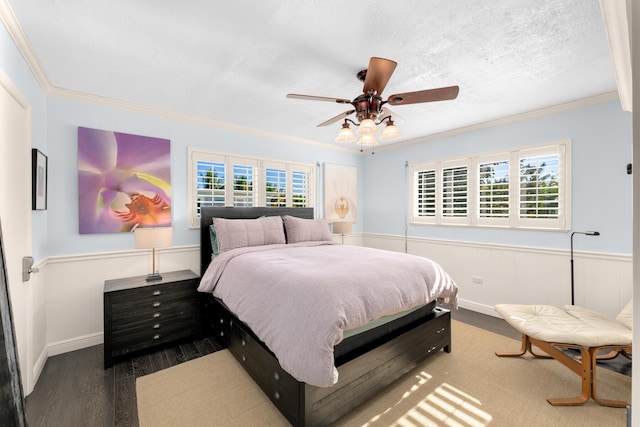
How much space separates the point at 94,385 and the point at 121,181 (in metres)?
1.94

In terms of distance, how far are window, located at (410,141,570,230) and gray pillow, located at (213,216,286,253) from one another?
8.03 ft

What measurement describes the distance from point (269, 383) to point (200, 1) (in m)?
2.51

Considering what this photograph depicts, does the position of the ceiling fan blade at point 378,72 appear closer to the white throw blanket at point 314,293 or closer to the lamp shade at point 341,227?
the white throw blanket at point 314,293

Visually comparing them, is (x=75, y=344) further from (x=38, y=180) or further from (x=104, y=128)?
(x=104, y=128)

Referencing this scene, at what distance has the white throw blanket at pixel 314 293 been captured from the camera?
5.50 feet

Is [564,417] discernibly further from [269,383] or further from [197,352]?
[197,352]

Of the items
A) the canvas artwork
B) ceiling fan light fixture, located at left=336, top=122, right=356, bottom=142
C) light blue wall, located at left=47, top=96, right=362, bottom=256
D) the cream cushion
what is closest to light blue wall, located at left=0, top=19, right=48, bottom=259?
light blue wall, located at left=47, top=96, right=362, bottom=256

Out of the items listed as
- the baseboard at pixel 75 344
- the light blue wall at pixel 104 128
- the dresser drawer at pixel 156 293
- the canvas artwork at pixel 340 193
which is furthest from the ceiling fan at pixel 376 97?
the baseboard at pixel 75 344

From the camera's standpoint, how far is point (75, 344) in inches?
110

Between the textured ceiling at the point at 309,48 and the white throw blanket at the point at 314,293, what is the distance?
1.66 metres

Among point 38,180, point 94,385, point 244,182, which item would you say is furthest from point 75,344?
point 244,182

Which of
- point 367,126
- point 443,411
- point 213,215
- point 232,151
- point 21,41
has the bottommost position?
point 443,411

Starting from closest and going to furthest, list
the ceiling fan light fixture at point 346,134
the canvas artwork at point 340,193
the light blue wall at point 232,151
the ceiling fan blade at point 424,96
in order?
1. the ceiling fan blade at point 424,96
2. the ceiling fan light fixture at point 346,134
3. the light blue wall at point 232,151
4. the canvas artwork at point 340,193

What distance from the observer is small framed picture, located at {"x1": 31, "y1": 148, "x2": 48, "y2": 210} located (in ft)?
7.44
